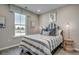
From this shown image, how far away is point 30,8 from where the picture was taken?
55.3 inches

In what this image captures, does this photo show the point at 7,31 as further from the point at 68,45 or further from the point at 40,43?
the point at 68,45

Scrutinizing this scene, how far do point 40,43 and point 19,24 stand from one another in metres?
0.59

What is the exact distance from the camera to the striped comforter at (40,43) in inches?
54.1

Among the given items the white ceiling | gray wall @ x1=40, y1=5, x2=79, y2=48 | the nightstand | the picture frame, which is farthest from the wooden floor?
the white ceiling

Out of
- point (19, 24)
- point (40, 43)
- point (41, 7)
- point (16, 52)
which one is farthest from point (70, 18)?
point (16, 52)

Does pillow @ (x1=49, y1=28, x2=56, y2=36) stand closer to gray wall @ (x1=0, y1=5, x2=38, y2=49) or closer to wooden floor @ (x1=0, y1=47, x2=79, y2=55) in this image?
wooden floor @ (x1=0, y1=47, x2=79, y2=55)

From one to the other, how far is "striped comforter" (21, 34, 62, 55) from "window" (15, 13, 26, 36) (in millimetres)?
164

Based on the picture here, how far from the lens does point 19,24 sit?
1.45m

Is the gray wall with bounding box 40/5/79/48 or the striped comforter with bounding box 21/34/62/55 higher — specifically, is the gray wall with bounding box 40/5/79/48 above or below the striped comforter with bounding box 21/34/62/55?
above

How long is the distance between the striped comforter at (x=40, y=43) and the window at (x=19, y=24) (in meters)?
0.16

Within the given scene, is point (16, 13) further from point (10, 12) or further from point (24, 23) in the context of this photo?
point (24, 23)

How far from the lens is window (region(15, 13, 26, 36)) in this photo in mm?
1417
